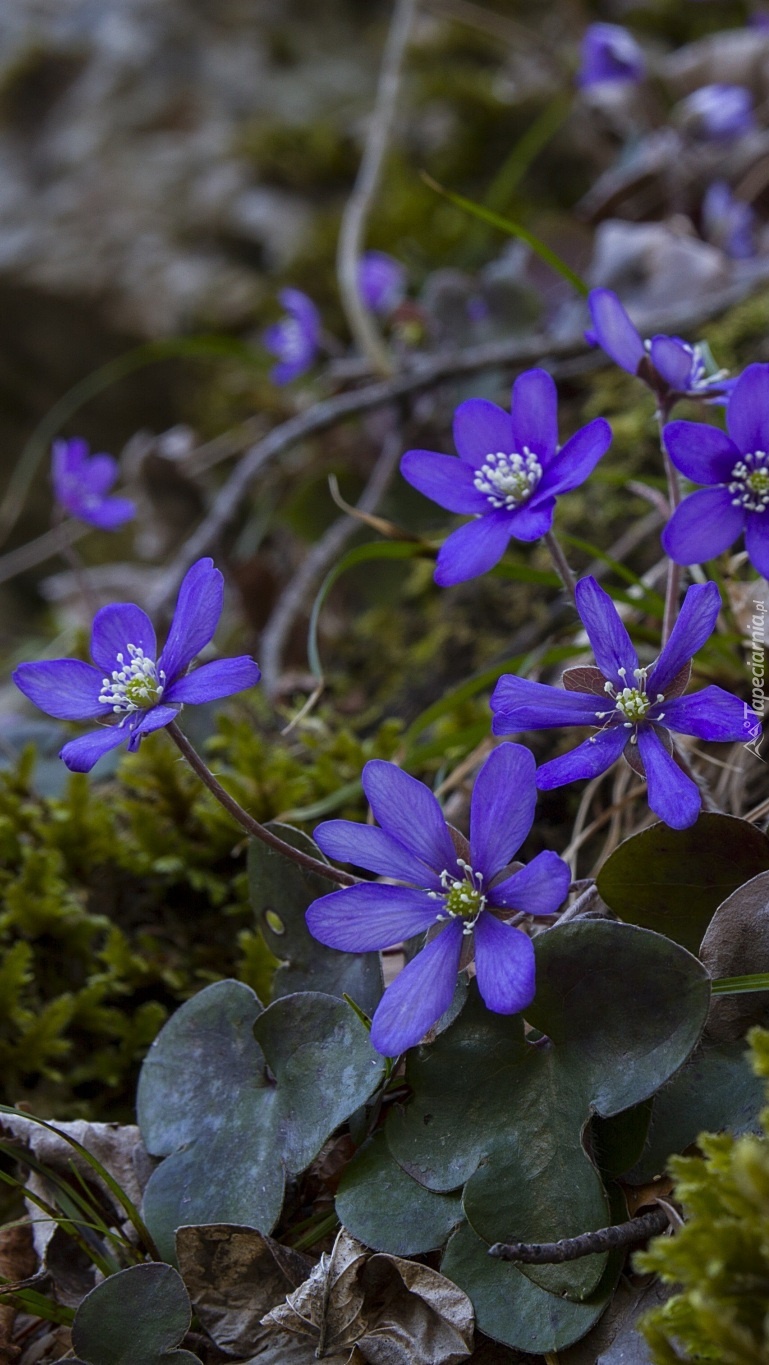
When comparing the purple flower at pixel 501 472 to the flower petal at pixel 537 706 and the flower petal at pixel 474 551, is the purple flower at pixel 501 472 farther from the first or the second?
the flower petal at pixel 537 706

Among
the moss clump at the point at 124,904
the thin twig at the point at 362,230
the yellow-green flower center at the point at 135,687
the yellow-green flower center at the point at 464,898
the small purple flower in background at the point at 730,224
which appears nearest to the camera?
the yellow-green flower center at the point at 464,898

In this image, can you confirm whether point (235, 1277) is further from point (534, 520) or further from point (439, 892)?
point (534, 520)

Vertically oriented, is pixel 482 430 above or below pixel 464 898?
above

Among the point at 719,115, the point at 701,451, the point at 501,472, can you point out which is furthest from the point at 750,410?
the point at 719,115

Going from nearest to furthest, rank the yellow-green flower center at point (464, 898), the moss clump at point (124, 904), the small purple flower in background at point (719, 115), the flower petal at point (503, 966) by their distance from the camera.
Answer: the flower petal at point (503, 966) < the yellow-green flower center at point (464, 898) < the moss clump at point (124, 904) < the small purple flower in background at point (719, 115)

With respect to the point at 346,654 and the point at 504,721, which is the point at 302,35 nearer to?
the point at 346,654

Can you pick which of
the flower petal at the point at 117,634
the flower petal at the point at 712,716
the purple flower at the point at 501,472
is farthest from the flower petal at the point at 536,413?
the flower petal at the point at 117,634

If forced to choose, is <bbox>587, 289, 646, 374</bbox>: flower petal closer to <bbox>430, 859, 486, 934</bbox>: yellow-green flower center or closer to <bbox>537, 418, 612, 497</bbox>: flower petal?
<bbox>537, 418, 612, 497</bbox>: flower petal
